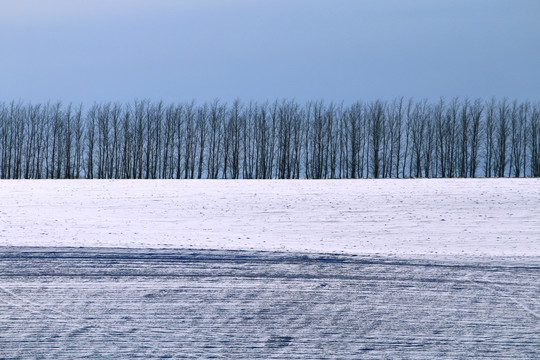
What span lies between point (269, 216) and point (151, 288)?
11656mm

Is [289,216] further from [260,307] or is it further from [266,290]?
[260,307]

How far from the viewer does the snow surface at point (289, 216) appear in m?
14.5

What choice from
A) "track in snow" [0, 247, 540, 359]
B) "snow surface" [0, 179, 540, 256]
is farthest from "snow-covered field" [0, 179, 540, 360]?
"snow surface" [0, 179, 540, 256]

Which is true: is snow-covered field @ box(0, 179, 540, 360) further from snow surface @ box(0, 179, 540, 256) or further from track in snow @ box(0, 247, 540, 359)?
snow surface @ box(0, 179, 540, 256)

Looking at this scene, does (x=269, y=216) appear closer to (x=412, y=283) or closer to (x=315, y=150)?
(x=412, y=283)

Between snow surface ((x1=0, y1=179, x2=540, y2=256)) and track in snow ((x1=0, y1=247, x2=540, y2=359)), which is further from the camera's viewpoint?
snow surface ((x1=0, y1=179, x2=540, y2=256))

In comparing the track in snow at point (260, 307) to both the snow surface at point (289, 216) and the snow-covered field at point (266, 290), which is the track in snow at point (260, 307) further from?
the snow surface at point (289, 216)

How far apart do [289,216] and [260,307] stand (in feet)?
40.1

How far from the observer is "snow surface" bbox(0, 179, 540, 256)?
47.7ft

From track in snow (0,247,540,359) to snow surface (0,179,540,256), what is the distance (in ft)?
8.03

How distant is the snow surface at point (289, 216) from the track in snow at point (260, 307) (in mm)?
2446

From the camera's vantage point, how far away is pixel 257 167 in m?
67.3

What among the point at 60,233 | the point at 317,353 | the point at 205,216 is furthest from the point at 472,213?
the point at 317,353

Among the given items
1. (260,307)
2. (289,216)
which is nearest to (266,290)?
(260,307)
